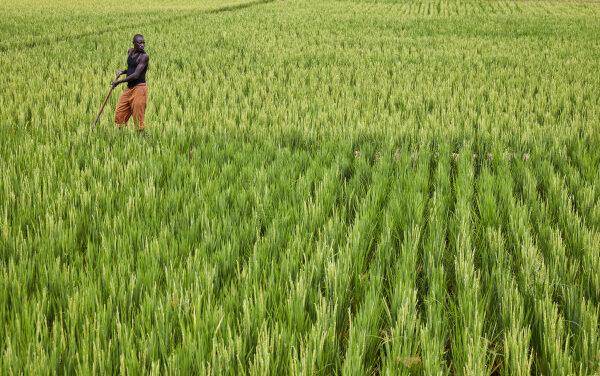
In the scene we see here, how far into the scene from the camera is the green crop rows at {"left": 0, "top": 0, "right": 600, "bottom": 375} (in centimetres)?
112

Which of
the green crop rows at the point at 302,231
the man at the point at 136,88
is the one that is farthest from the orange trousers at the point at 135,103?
the green crop rows at the point at 302,231

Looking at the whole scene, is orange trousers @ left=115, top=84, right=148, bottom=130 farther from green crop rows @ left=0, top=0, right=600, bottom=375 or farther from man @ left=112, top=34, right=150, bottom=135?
green crop rows @ left=0, top=0, right=600, bottom=375

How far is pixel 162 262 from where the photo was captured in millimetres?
1569

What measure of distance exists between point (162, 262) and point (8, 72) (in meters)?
A: 7.05

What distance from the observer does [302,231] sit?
72.3 inches

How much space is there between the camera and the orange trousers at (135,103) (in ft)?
13.1

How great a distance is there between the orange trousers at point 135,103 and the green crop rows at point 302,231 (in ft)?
0.57

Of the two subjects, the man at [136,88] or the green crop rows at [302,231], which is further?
the man at [136,88]

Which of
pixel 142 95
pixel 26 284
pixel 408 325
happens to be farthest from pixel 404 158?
pixel 142 95

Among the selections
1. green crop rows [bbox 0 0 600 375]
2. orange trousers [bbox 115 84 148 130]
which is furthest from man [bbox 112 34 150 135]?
green crop rows [bbox 0 0 600 375]

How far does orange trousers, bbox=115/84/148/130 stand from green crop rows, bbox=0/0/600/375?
0.57ft

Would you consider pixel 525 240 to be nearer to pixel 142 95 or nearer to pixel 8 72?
pixel 142 95

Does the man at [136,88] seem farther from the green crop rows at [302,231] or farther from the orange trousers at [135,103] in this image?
the green crop rows at [302,231]

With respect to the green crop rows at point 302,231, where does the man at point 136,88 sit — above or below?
above
